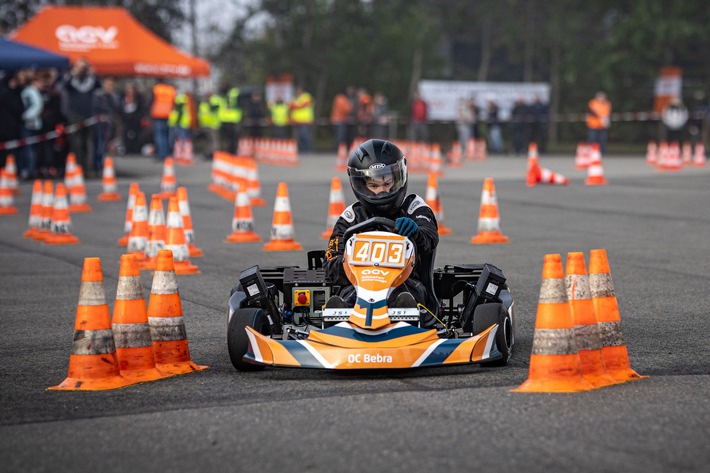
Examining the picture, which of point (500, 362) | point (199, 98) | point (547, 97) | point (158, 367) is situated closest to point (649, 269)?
point (500, 362)

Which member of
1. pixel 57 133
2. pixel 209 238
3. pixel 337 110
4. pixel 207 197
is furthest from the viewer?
pixel 337 110

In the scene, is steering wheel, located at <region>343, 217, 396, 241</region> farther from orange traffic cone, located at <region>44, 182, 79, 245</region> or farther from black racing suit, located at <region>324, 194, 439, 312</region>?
orange traffic cone, located at <region>44, 182, 79, 245</region>

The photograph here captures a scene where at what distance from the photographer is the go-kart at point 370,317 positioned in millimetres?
6656

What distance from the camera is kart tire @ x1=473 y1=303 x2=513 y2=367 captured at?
6.92m

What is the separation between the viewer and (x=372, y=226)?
7.30 metres

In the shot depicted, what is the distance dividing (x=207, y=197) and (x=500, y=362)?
51.7 ft

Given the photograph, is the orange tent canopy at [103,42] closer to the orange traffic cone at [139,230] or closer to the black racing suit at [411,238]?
the orange traffic cone at [139,230]

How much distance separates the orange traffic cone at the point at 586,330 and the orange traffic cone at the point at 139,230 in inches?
A: 280

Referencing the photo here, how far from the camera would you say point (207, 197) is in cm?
2228

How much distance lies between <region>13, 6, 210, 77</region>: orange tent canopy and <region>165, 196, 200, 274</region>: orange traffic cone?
20705 mm

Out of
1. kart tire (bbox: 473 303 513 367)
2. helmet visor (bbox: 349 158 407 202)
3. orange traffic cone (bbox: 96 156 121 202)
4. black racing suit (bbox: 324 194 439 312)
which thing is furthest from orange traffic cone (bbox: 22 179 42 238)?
kart tire (bbox: 473 303 513 367)

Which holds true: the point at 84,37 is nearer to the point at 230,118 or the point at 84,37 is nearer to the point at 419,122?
the point at 230,118

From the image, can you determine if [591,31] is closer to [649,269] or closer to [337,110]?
[337,110]

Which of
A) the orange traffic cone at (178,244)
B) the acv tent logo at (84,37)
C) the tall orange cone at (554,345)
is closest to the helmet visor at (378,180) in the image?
the tall orange cone at (554,345)
